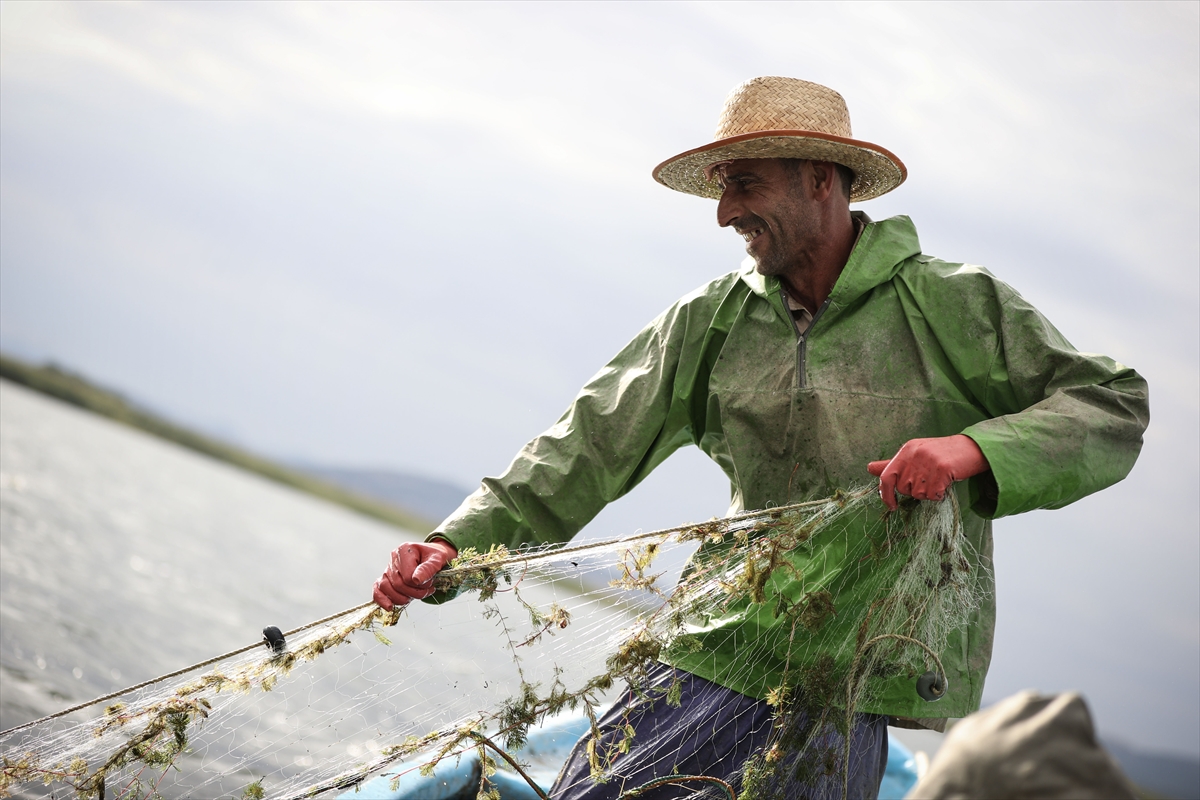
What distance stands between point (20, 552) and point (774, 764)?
12902 mm

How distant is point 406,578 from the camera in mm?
3186

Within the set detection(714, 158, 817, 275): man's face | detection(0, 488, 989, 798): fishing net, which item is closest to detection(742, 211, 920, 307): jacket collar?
detection(714, 158, 817, 275): man's face

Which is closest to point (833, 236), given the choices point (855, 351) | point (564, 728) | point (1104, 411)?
point (855, 351)

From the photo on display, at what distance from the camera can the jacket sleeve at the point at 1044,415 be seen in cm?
283

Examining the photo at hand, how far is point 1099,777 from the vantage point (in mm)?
1399

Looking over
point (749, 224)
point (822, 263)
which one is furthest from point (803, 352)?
point (749, 224)

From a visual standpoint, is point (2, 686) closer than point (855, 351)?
No

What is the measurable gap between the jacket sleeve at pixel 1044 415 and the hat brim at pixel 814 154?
53cm

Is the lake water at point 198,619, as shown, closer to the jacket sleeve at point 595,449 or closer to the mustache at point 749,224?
the jacket sleeve at point 595,449

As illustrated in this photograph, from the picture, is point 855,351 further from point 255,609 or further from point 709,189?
point 255,609

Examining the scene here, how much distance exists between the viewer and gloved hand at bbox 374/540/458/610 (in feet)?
10.5

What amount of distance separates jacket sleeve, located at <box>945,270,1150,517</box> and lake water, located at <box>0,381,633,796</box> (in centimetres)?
127

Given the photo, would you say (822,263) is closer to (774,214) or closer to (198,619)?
(774,214)

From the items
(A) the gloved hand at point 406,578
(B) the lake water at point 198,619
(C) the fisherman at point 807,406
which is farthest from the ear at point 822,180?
(A) the gloved hand at point 406,578
